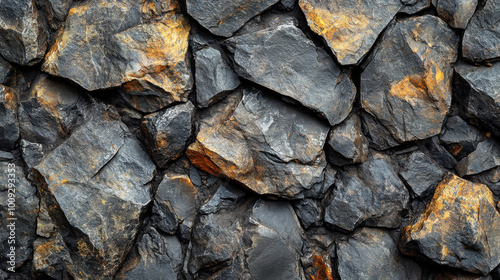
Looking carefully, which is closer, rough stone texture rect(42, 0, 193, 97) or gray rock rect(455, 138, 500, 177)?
rough stone texture rect(42, 0, 193, 97)

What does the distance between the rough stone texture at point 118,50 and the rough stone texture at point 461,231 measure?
1716 mm

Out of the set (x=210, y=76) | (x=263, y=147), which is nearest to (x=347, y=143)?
(x=263, y=147)

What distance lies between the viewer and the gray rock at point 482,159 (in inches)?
102

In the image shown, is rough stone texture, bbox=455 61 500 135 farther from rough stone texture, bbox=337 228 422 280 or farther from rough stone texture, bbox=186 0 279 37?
rough stone texture, bbox=186 0 279 37

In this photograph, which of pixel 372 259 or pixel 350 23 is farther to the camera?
pixel 372 259

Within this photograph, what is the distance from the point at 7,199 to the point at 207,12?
5.44ft

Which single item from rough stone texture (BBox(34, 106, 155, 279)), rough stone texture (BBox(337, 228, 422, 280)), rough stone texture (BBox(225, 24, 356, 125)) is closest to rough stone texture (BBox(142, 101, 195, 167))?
rough stone texture (BBox(34, 106, 155, 279))

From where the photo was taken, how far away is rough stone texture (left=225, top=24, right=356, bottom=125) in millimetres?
2512

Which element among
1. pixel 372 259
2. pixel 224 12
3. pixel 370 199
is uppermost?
pixel 224 12

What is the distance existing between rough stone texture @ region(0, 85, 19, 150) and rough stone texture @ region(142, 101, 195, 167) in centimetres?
78

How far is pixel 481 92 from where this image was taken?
2510 mm

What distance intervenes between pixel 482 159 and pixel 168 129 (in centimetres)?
198

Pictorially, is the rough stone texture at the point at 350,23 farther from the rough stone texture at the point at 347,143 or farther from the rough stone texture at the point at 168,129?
the rough stone texture at the point at 168,129

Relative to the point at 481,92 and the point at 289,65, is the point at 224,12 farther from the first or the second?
the point at 481,92
